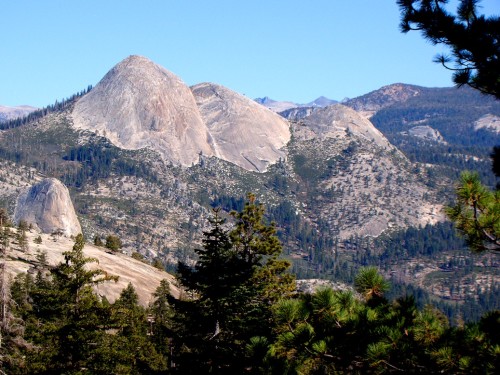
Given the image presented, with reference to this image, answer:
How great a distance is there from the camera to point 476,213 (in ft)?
48.3

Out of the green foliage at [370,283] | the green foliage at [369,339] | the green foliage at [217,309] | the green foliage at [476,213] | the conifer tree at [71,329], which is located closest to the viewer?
the green foliage at [369,339]

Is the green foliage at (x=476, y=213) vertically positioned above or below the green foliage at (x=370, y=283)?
above

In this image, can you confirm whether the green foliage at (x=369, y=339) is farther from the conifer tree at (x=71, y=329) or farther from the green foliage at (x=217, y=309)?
the conifer tree at (x=71, y=329)

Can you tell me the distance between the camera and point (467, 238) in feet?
49.3

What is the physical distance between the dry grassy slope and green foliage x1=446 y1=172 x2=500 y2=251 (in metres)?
110

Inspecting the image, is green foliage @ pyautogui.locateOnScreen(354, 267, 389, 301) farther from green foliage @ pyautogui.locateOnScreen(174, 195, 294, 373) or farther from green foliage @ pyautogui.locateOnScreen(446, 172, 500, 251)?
green foliage @ pyautogui.locateOnScreen(174, 195, 294, 373)

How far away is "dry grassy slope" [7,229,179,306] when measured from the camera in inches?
5231

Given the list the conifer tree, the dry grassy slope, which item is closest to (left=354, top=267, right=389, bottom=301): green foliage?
the conifer tree

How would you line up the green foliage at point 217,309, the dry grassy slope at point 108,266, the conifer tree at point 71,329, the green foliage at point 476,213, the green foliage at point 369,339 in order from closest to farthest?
1. the green foliage at point 369,339
2. the green foliage at point 476,213
3. the green foliage at point 217,309
4. the conifer tree at point 71,329
5. the dry grassy slope at point 108,266

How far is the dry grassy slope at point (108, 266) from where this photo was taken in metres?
133

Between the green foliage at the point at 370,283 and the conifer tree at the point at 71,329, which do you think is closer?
the green foliage at the point at 370,283

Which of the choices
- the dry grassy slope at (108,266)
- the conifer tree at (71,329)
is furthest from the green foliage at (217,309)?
the dry grassy slope at (108,266)

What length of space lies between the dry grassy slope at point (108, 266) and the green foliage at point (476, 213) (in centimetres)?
11048

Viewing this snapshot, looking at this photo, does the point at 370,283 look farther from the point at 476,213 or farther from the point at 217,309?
the point at 217,309
